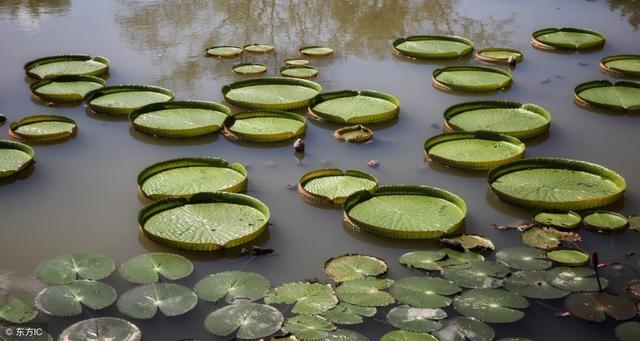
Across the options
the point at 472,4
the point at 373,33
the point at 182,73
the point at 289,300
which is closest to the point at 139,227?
the point at 289,300

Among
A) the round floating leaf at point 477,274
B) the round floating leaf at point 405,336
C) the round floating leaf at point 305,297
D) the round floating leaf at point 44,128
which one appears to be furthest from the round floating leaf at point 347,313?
the round floating leaf at point 44,128

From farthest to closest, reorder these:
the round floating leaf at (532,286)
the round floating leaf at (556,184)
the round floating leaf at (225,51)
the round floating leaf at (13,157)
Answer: the round floating leaf at (225,51), the round floating leaf at (13,157), the round floating leaf at (556,184), the round floating leaf at (532,286)

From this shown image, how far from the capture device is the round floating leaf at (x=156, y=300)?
347 centimetres

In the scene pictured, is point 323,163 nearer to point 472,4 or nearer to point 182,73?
point 182,73

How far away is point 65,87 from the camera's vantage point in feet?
20.5

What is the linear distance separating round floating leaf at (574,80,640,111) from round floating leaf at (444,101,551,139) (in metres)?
0.58

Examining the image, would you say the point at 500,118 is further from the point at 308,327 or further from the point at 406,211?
Answer: the point at 308,327

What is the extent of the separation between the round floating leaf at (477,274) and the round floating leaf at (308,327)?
746 mm

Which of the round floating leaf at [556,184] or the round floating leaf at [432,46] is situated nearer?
the round floating leaf at [556,184]

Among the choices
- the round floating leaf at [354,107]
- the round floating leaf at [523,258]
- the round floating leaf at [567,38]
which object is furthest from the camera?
the round floating leaf at [567,38]

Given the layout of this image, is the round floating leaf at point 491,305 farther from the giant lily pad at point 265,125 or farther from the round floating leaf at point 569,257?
the giant lily pad at point 265,125

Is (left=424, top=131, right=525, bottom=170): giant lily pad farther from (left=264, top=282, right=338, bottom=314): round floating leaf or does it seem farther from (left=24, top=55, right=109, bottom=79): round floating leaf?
(left=24, top=55, right=109, bottom=79): round floating leaf

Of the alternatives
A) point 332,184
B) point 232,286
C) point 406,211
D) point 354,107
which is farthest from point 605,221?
point 354,107

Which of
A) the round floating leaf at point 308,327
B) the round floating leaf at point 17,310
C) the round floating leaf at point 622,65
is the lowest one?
the round floating leaf at point 17,310
